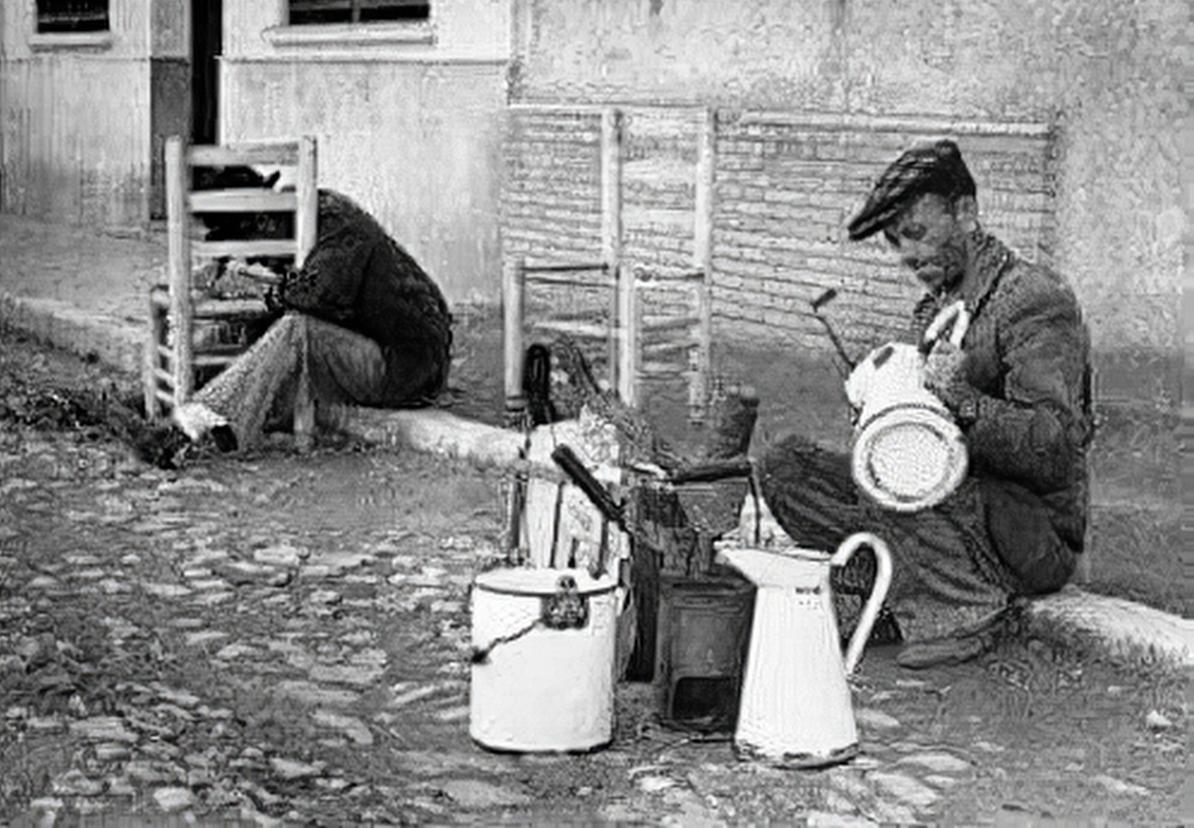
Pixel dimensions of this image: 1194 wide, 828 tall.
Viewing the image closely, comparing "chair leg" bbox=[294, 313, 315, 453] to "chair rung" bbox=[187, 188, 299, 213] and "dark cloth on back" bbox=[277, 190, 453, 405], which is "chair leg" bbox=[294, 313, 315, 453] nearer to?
"dark cloth on back" bbox=[277, 190, 453, 405]

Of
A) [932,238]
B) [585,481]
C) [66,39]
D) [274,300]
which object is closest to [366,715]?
[585,481]

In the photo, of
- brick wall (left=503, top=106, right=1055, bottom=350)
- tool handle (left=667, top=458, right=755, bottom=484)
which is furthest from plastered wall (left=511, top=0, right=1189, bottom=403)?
tool handle (left=667, top=458, right=755, bottom=484)

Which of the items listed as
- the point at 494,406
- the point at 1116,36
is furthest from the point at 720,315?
the point at 1116,36

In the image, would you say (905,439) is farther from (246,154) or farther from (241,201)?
(241,201)

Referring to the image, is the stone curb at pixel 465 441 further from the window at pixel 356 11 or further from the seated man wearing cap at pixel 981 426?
the window at pixel 356 11

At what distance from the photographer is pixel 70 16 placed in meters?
18.7

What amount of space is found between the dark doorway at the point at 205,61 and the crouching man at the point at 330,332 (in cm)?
968

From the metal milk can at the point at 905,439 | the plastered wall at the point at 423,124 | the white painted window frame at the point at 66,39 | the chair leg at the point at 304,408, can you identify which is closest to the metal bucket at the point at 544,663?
the metal milk can at the point at 905,439

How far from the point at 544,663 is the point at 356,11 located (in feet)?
32.3

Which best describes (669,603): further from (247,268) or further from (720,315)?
(720,315)

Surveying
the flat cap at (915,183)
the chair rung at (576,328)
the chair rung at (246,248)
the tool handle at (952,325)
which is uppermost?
the flat cap at (915,183)

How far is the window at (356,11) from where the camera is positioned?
45.9 ft

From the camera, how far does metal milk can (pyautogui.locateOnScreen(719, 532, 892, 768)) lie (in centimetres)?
534

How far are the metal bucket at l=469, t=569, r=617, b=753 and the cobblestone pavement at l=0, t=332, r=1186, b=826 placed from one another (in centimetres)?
7
